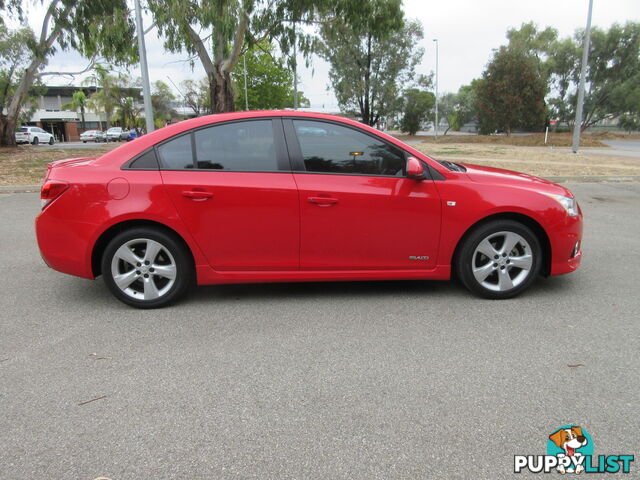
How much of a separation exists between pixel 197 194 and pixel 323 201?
1.03m

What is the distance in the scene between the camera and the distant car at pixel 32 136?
4101 centimetres

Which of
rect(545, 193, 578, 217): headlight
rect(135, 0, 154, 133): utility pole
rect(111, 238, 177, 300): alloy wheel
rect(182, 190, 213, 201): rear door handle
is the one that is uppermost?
rect(135, 0, 154, 133): utility pole

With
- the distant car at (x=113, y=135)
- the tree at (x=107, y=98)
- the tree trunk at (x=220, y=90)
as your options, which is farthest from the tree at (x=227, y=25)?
the tree at (x=107, y=98)

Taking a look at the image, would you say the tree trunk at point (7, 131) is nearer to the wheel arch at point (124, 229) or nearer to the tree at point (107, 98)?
the wheel arch at point (124, 229)

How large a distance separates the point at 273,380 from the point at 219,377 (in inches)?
13.4

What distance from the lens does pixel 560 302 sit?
430 centimetres

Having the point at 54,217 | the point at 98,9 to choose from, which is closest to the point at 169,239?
the point at 54,217

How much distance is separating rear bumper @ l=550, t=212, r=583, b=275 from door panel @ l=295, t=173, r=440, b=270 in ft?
3.48

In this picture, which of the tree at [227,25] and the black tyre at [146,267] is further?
the tree at [227,25]

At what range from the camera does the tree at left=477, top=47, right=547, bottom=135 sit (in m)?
35.7

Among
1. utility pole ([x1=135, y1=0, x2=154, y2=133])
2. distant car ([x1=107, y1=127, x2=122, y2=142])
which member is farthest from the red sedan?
distant car ([x1=107, y1=127, x2=122, y2=142])

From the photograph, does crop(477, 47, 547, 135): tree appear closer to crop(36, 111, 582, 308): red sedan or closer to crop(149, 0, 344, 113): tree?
crop(149, 0, 344, 113): tree

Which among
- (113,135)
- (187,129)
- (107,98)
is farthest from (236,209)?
(107,98)

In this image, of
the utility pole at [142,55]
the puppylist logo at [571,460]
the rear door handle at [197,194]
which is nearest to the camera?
the puppylist logo at [571,460]
